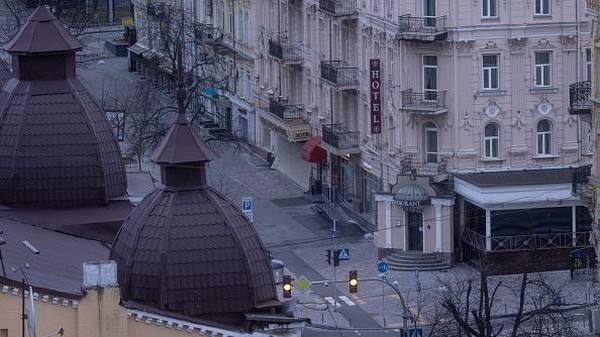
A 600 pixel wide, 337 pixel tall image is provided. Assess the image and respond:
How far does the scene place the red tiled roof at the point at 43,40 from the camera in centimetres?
6538

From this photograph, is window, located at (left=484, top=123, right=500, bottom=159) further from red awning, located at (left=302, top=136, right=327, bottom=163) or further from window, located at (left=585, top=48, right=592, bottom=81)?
red awning, located at (left=302, top=136, right=327, bottom=163)

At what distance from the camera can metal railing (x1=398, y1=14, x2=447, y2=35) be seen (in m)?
86.4

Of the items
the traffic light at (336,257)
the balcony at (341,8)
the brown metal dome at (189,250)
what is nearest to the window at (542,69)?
the balcony at (341,8)

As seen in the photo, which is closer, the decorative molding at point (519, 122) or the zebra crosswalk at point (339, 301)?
the zebra crosswalk at point (339, 301)

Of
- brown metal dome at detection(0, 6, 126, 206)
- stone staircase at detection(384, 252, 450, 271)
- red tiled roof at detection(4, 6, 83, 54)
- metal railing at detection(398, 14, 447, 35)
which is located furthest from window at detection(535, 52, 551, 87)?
red tiled roof at detection(4, 6, 83, 54)

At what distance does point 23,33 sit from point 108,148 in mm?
3857

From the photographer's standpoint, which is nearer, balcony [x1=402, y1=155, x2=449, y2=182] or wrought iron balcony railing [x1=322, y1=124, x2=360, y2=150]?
balcony [x1=402, y1=155, x2=449, y2=182]

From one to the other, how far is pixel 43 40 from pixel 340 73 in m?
30.9

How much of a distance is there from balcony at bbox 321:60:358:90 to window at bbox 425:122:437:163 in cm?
656

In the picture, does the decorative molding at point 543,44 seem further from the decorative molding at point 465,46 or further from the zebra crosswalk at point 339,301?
the zebra crosswalk at point 339,301

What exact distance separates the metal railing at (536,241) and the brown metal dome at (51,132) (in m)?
22.9

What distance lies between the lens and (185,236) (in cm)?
5456

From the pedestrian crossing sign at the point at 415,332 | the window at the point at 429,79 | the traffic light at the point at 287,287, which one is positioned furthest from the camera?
the window at the point at 429,79

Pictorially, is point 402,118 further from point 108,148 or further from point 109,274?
point 109,274
